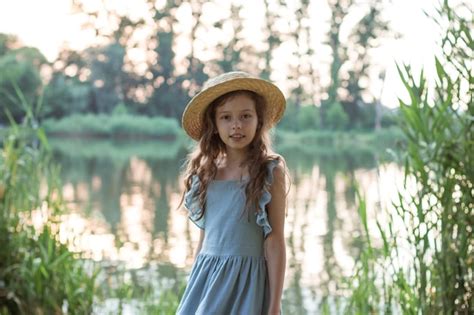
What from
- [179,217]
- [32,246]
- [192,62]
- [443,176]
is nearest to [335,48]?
[192,62]

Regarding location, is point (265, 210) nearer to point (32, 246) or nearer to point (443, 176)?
point (443, 176)

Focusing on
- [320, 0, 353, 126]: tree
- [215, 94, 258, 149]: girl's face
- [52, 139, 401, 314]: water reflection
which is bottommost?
[52, 139, 401, 314]: water reflection

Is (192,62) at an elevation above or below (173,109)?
above

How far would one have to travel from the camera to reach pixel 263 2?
16266mm

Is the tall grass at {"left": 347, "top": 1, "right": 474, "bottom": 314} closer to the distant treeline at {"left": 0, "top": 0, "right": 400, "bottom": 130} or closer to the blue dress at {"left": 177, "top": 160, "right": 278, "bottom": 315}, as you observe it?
the blue dress at {"left": 177, "top": 160, "right": 278, "bottom": 315}

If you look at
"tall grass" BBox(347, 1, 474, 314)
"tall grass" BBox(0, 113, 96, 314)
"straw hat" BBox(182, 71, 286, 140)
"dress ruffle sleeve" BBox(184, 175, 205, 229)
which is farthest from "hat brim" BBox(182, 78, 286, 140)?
"tall grass" BBox(0, 113, 96, 314)

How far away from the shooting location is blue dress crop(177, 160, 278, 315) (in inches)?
51.9

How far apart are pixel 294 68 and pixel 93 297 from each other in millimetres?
12848

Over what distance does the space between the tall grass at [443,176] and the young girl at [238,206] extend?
0.44 meters

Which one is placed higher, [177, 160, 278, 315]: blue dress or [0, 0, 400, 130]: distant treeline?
[0, 0, 400, 130]: distant treeline

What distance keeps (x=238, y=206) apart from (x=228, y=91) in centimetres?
22

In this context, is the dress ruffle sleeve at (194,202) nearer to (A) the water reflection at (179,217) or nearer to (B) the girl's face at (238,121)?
(B) the girl's face at (238,121)

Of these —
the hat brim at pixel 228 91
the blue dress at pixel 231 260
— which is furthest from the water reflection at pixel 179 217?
the blue dress at pixel 231 260

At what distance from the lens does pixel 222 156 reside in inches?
57.9
